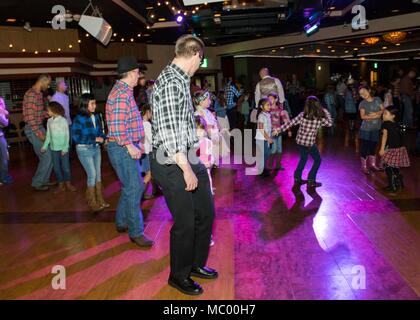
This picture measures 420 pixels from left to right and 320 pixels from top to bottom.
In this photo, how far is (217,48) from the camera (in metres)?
19.7

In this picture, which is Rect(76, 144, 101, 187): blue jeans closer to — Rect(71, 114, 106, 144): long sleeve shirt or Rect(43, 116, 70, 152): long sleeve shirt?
Rect(71, 114, 106, 144): long sleeve shirt

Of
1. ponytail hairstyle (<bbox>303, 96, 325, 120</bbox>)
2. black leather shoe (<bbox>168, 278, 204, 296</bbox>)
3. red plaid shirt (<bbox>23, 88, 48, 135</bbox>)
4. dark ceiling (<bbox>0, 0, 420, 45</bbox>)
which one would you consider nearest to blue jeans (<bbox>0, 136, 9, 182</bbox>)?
red plaid shirt (<bbox>23, 88, 48, 135</bbox>)

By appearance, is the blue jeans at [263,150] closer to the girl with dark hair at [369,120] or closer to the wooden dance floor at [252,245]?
the wooden dance floor at [252,245]

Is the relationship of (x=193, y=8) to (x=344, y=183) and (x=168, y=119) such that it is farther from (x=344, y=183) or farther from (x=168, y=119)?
(x=168, y=119)

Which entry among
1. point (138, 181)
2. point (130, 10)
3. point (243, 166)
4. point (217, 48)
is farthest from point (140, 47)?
point (138, 181)

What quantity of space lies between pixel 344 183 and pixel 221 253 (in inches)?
112

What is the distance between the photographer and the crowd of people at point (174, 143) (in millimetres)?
2568

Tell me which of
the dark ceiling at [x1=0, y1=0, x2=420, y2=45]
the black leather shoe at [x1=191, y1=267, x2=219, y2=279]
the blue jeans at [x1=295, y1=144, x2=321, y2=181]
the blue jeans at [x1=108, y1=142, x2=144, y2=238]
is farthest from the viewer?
the dark ceiling at [x1=0, y1=0, x2=420, y2=45]

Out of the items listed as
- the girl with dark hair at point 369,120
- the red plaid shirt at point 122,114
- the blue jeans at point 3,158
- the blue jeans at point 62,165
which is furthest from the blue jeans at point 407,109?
the blue jeans at point 3,158

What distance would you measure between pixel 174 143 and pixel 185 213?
0.49 metres

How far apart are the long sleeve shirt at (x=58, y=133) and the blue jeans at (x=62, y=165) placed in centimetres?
25

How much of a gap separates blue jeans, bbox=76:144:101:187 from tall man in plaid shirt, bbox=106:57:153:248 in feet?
3.61

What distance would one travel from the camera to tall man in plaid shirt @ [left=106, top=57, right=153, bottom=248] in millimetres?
3531

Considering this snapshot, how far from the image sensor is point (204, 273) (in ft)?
9.97
